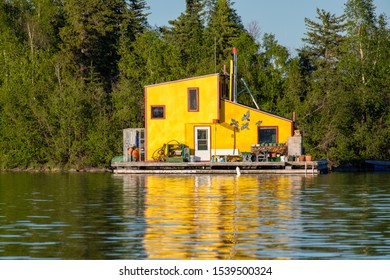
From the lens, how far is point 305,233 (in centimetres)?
2206

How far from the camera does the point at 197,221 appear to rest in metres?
24.5

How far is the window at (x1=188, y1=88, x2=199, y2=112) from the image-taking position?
162 feet

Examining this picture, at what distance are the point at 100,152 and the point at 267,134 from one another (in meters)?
14.3

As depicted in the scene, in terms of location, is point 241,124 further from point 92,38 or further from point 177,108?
point 92,38

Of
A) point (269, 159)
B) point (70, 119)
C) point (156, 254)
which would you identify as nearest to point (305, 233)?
point (156, 254)

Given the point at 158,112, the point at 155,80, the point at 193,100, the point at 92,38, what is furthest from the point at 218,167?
the point at 92,38

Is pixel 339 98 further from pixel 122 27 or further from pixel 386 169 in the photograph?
pixel 122 27

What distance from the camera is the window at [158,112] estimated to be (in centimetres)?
4978

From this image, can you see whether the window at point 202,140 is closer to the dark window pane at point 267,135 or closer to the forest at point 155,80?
the dark window pane at point 267,135

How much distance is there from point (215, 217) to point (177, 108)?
79.4 ft

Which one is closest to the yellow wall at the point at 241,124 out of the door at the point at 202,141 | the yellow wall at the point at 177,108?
the door at the point at 202,141

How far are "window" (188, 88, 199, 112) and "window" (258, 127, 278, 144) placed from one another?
3318mm

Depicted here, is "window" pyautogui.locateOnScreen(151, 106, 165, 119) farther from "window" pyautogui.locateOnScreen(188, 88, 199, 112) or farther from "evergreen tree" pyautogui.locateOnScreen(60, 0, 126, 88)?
"evergreen tree" pyautogui.locateOnScreen(60, 0, 126, 88)

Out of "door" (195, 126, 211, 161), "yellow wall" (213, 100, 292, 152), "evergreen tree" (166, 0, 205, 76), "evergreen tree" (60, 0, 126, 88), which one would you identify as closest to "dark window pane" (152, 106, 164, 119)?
"door" (195, 126, 211, 161)
